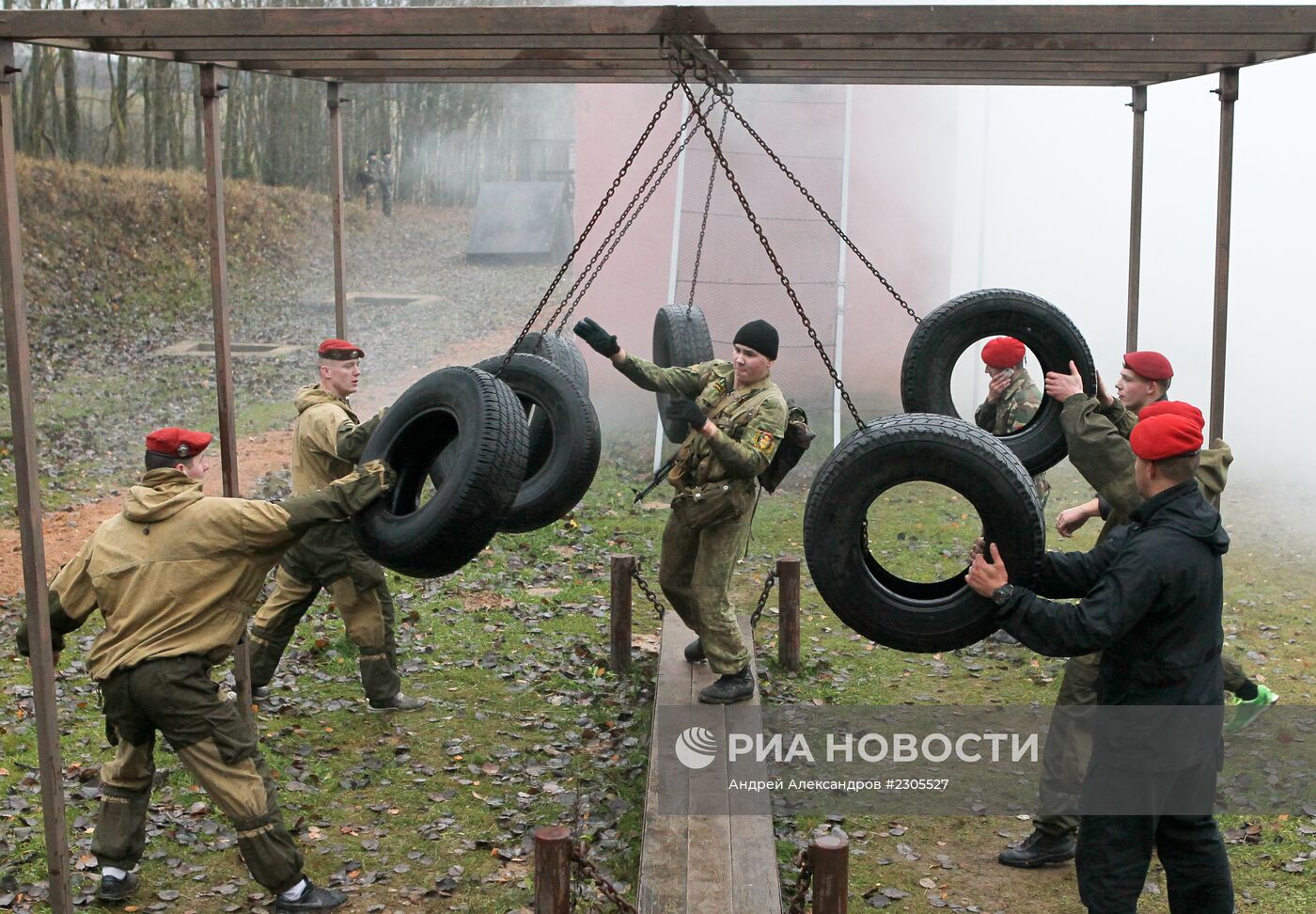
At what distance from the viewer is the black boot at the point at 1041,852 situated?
5.39 m

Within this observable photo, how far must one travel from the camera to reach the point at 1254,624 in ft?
28.4

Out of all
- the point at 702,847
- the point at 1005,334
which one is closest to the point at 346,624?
the point at 702,847

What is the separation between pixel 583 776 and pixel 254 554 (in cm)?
225

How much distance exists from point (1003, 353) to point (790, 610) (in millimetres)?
2042

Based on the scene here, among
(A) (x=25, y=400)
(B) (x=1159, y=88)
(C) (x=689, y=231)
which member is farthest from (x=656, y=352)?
(B) (x=1159, y=88)

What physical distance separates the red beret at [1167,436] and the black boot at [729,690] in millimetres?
2934

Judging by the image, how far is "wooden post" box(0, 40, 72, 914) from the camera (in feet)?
14.8

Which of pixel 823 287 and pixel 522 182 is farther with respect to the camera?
pixel 522 182

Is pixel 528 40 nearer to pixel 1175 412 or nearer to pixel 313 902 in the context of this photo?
pixel 1175 412

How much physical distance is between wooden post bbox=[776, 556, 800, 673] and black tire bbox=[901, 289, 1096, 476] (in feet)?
5.12

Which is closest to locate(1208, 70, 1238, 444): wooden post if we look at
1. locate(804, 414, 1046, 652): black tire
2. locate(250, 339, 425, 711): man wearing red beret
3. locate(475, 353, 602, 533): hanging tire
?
locate(804, 414, 1046, 652): black tire

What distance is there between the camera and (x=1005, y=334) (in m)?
6.38

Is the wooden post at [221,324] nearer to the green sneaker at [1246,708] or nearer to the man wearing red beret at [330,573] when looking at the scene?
the man wearing red beret at [330,573]

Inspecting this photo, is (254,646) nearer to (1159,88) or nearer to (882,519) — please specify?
(882,519)
